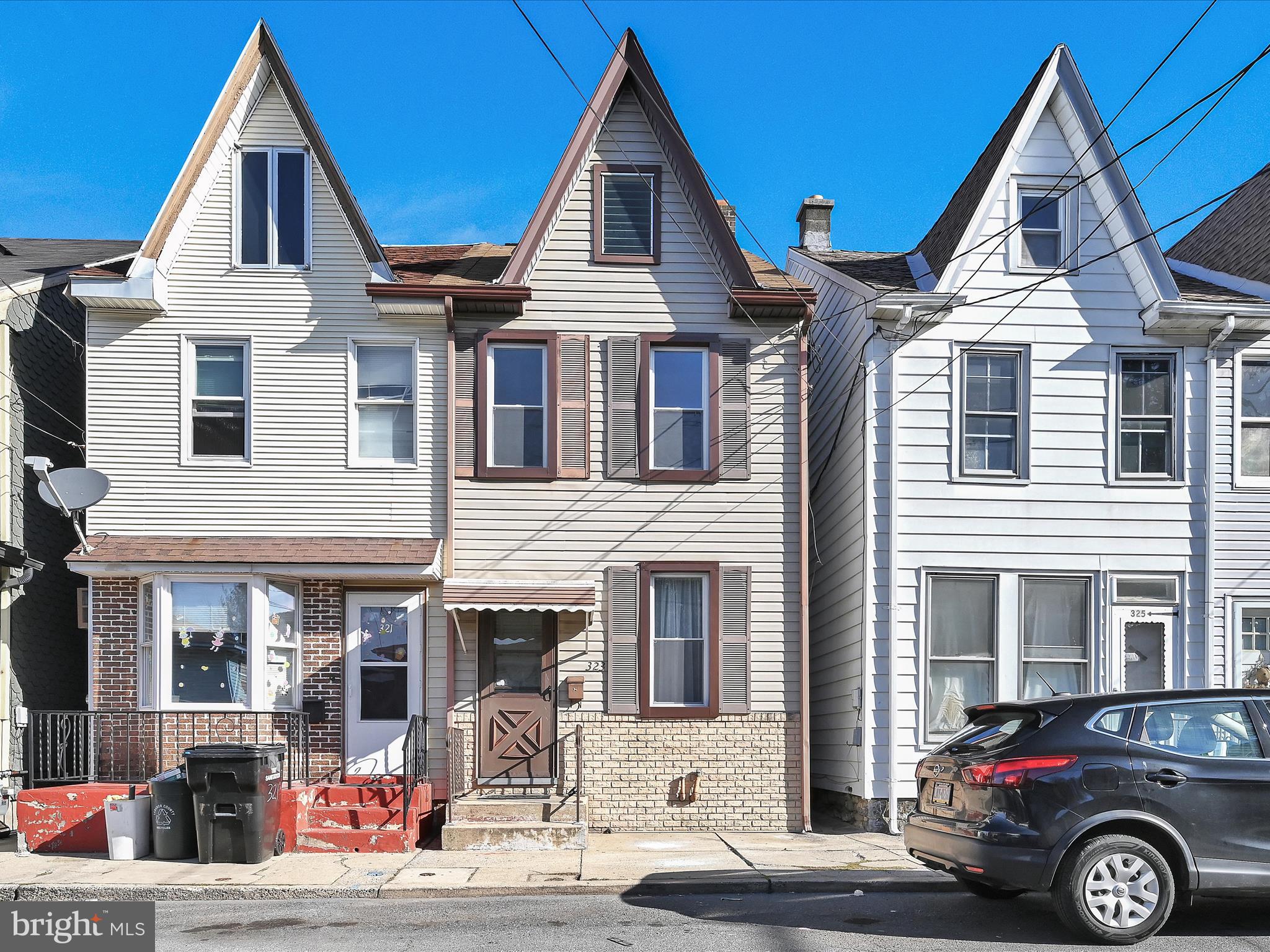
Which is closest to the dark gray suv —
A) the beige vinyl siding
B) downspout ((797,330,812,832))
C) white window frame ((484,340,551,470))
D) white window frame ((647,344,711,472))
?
downspout ((797,330,812,832))

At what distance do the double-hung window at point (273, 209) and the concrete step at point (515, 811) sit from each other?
659 centimetres

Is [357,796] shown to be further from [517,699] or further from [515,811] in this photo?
[517,699]

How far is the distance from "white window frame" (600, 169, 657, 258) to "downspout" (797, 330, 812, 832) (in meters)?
2.13

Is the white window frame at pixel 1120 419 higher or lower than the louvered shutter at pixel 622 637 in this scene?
higher

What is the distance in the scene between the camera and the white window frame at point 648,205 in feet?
46.9

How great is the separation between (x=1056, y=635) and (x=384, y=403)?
336 inches

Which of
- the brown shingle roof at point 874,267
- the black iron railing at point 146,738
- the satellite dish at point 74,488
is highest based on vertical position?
the brown shingle roof at point 874,267

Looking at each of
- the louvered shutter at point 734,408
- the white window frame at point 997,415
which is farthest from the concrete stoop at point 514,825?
the white window frame at point 997,415

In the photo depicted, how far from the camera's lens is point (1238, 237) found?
55.2 feet

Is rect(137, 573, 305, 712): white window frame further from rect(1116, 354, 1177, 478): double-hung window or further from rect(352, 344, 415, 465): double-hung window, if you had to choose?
rect(1116, 354, 1177, 478): double-hung window

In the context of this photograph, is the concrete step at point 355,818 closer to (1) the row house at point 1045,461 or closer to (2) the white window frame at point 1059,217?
(1) the row house at point 1045,461

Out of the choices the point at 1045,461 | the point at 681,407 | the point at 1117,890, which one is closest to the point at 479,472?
the point at 681,407

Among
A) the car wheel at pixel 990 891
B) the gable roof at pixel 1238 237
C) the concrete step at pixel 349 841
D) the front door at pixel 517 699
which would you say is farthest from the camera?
the gable roof at pixel 1238 237

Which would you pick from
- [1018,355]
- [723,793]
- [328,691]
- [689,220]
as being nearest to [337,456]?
[328,691]
